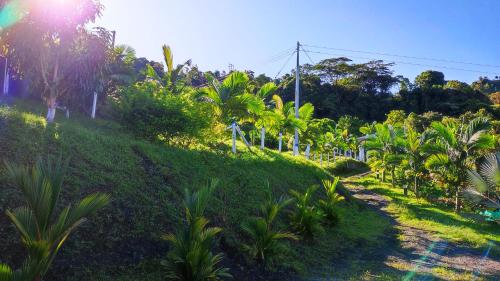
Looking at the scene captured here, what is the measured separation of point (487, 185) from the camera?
37.1ft

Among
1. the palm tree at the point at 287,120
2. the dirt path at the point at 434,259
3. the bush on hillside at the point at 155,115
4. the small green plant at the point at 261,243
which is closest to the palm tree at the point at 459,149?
the dirt path at the point at 434,259

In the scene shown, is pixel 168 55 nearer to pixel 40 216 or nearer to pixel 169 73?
pixel 169 73

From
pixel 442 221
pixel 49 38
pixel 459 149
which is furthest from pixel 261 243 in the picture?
pixel 459 149

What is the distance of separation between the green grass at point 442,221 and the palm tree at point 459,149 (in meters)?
1.27

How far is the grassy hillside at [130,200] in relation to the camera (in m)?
5.78

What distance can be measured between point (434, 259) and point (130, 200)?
7712 millimetres

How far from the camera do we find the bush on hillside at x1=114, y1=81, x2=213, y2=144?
41.7 feet

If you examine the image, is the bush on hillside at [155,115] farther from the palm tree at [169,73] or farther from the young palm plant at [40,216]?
the young palm plant at [40,216]

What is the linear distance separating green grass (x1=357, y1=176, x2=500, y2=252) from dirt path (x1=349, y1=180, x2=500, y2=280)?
747mm

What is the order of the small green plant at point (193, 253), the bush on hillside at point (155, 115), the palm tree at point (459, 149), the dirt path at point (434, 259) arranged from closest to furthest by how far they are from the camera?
the small green plant at point (193, 253), the dirt path at point (434, 259), the bush on hillside at point (155, 115), the palm tree at point (459, 149)

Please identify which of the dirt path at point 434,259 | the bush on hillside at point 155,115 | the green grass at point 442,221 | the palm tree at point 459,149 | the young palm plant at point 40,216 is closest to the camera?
the young palm plant at point 40,216

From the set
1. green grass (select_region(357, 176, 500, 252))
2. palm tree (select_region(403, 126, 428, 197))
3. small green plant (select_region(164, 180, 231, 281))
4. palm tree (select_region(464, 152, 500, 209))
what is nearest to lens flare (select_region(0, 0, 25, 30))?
small green plant (select_region(164, 180, 231, 281))

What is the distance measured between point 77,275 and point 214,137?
10557mm

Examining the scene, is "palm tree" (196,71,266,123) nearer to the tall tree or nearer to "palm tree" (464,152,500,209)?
the tall tree
